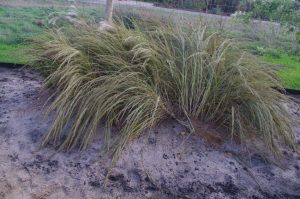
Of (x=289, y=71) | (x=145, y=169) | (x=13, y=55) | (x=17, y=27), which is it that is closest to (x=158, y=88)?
(x=145, y=169)

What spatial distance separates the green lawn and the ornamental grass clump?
28.7 inches

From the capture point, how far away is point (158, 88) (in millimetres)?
2697

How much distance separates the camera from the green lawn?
4012 mm

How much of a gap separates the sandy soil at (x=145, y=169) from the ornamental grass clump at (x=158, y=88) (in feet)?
0.33

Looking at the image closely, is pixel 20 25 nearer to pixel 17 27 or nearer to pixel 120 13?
pixel 17 27

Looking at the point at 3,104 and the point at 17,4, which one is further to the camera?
the point at 17,4

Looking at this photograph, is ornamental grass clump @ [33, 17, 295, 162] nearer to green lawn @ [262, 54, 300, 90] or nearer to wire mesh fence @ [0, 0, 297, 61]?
green lawn @ [262, 54, 300, 90]

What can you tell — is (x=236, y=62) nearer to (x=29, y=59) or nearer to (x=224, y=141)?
(x=224, y=141)

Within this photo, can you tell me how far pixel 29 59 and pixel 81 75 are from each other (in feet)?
2.71

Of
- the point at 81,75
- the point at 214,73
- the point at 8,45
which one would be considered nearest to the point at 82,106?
the point at 81,75

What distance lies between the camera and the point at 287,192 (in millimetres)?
2219

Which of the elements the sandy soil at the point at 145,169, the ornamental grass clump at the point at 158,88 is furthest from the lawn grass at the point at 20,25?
the sandy soil at the point at 145,169

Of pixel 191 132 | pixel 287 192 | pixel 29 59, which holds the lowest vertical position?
pixel 287 192

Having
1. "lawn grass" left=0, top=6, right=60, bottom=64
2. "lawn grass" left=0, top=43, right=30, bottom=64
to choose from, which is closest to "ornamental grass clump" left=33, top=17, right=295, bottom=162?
"lawn grass" left=0, top=43, right=30, bottom=64
